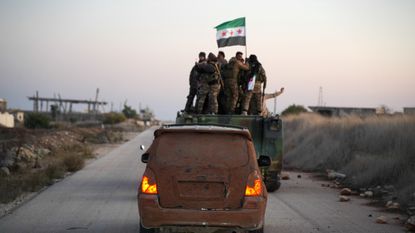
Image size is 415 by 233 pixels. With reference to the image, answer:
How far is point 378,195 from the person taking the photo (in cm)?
1617

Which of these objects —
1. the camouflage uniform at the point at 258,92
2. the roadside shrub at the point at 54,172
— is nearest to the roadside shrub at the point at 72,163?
the roadside shrub at the point at 54,172

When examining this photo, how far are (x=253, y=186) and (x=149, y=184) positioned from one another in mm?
1377

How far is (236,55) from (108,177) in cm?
581

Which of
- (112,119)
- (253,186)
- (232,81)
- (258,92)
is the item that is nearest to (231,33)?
(232,81)

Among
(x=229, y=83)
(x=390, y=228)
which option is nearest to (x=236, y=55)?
(x=229, y=83)

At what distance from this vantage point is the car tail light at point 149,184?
8398mm

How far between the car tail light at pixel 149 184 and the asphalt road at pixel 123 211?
7.79 ft

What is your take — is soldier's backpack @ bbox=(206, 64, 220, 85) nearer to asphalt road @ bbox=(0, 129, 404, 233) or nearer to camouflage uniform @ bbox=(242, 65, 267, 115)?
camouflage uniform @ bbox=(242, 65, 267, 115)

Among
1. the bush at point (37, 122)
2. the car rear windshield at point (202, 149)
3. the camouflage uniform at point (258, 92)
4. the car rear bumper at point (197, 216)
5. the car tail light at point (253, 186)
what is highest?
the camouflage uniform at point (258, 92)

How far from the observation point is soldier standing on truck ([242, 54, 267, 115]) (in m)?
18.4

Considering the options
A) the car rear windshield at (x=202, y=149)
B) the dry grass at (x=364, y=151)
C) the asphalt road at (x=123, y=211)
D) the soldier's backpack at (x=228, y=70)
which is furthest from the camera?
the soldier's backpack at (x=228, y=70)

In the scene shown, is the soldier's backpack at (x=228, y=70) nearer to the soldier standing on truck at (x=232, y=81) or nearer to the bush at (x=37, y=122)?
the soldier standing on truck at (x=232, y=81)

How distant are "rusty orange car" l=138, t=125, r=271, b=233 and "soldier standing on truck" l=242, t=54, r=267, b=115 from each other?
378 inches

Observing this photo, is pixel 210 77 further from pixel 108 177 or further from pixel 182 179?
pixel 182 179
